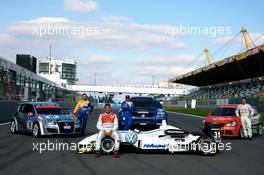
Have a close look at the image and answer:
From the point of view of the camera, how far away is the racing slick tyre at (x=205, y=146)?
35.0ft

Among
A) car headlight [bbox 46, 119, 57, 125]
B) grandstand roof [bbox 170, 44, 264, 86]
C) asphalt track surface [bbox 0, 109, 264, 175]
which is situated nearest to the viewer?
asphalt track surface [bbox 0, 109, 264, 175]

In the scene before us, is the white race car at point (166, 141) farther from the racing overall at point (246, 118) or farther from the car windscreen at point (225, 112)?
the car windscreen at point (225, 112)

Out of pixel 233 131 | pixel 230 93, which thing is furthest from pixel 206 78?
pixel 233 131

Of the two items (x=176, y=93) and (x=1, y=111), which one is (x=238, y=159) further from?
(x=176, y=93)

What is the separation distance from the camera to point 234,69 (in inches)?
2409

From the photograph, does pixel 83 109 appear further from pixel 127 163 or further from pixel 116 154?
pixel 127 163

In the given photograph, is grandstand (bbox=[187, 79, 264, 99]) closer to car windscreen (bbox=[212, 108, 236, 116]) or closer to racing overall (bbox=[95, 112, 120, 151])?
car windscreen (bbox=[212, 108, 236, 116])

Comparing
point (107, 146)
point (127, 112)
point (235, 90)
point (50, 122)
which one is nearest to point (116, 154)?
point (107, 146)

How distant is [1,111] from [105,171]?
16.4 metres

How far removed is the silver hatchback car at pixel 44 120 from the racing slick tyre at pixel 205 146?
18.6 ft

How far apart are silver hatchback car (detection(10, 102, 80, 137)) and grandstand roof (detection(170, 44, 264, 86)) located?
3176 cm

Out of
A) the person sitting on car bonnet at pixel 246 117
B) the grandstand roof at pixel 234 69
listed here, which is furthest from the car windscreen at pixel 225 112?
the grandstand roof at pixel 234 69

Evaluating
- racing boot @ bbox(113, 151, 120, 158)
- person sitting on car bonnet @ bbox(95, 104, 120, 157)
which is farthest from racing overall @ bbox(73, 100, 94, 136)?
racing boot @ bbox(113, 151, 120, 158)

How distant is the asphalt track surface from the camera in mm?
8172
